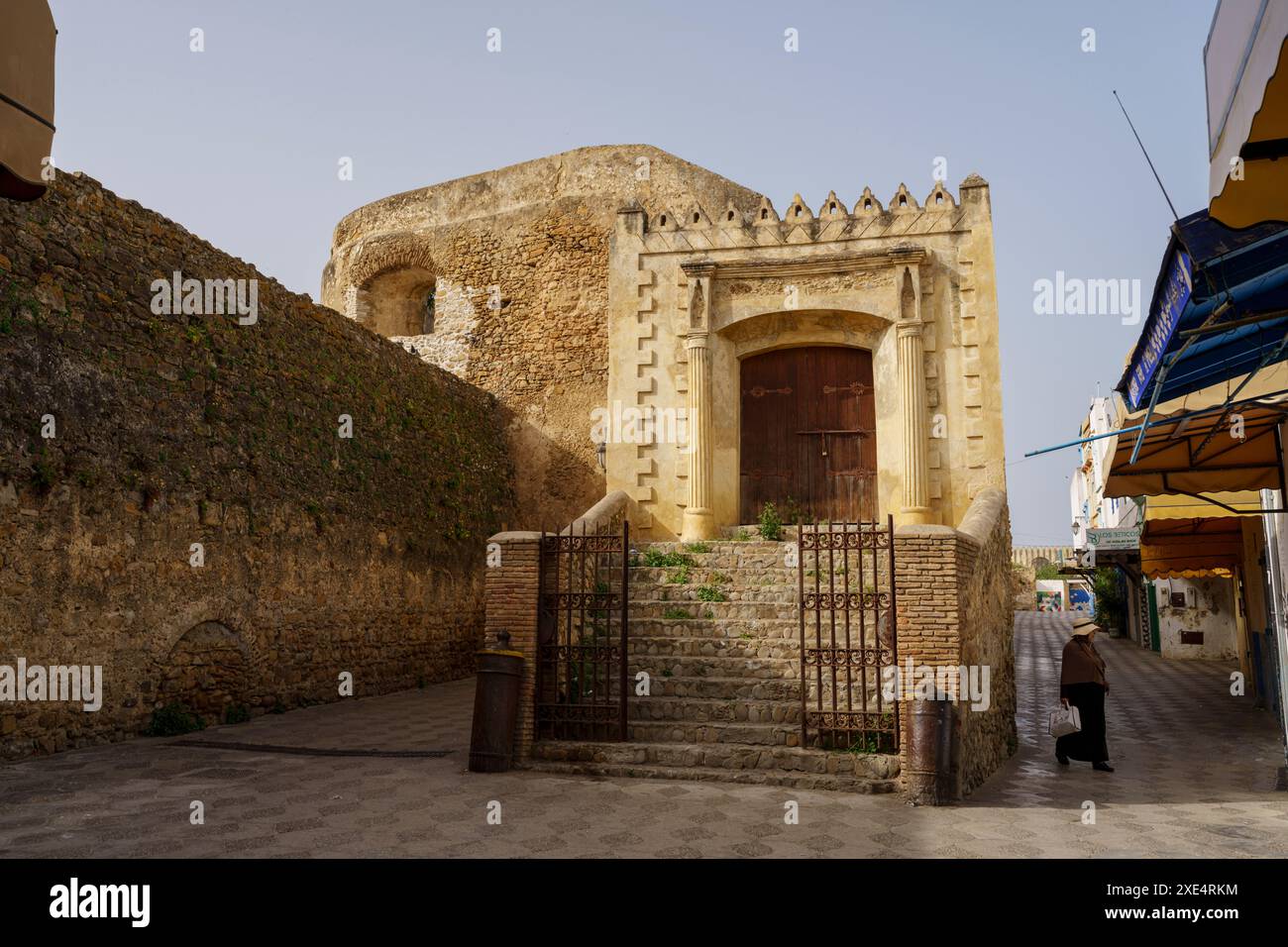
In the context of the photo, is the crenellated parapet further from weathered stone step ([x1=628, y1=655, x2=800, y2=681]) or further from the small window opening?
the small window opening

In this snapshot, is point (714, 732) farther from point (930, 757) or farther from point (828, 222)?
point (828, 222)

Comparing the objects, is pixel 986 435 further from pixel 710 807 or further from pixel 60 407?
pixel 60 407

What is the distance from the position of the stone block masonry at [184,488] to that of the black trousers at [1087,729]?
27.1ft

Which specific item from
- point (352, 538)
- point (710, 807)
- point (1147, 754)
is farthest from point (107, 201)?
point (1147, 754)

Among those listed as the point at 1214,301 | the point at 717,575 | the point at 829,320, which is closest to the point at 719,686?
the point at 717,575

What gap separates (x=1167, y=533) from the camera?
48.5 feet

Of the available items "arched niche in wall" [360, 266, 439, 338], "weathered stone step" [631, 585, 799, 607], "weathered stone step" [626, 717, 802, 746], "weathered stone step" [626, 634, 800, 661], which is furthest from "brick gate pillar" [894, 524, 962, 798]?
"arched niche in wall" [360, 266, 439, 338]

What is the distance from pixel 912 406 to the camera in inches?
482

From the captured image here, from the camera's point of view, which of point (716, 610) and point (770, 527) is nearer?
point (716, 610)

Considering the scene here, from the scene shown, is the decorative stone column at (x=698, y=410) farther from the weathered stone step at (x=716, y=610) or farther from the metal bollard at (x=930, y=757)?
the metal bollard at (x=930, y=757)

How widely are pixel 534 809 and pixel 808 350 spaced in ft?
28.1

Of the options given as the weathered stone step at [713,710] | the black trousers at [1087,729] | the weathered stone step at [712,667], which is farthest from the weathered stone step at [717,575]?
the black trousers at [1087,729]

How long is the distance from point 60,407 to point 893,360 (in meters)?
9.50

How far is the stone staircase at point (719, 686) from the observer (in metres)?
7.48
